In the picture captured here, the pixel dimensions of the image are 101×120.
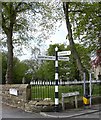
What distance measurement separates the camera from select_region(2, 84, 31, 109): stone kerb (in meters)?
12.6

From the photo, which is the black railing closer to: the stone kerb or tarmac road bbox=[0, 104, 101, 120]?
the stone kerb

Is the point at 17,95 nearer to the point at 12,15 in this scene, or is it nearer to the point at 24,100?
the point at 24,100

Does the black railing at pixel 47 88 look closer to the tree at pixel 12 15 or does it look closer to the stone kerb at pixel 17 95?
the stone kerb at pixel 17 95

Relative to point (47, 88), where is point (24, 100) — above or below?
below

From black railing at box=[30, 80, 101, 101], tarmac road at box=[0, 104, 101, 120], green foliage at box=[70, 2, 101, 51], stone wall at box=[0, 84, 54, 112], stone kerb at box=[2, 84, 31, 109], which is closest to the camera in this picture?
tarmac road at box=[0, 104, 101, 120]

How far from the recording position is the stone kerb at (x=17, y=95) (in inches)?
495

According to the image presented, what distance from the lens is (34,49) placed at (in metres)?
24.8

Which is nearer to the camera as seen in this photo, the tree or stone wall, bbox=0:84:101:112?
stone wall, bbox=0:84:101:112

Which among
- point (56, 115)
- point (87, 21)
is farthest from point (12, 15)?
point (56, 115)

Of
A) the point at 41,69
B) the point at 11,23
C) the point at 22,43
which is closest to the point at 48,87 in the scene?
the point at 11,23

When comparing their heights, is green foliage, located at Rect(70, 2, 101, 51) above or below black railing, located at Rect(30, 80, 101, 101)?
above

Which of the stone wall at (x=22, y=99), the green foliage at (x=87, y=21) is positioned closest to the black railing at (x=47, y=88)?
the stone wall at (x=22, y=99)

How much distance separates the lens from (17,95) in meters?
13.4

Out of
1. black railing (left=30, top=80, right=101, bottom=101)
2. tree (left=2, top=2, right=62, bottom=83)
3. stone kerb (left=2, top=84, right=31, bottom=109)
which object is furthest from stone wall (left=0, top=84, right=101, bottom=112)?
tree (left=2, top=2, right=62, bottom=83)
